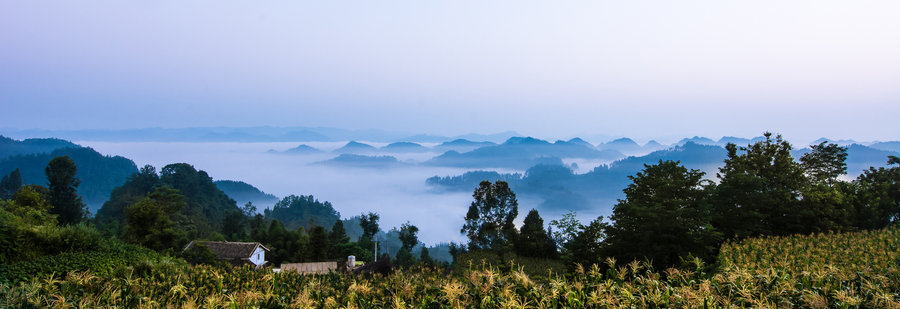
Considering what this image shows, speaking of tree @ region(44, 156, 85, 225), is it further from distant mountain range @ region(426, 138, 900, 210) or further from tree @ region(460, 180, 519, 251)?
distant mountain range @ region(426, 138, 900, 210)

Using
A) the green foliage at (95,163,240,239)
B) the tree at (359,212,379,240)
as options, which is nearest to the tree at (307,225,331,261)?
the tree at (359,212,379,240)

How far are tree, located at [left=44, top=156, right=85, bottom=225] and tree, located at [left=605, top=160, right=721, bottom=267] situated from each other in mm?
42008

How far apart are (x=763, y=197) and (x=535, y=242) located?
1091cm

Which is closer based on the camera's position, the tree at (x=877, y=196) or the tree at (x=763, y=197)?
the tree at (x=763, y=197)

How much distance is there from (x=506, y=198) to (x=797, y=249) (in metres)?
22.5

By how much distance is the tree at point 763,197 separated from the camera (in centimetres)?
1731

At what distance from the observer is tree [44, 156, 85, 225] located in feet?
116

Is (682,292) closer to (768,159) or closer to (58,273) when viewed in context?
(58,273)

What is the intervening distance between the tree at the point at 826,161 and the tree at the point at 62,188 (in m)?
52.1

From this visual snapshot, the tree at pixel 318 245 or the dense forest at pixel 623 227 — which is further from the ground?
the dense forest at pixel 623 227

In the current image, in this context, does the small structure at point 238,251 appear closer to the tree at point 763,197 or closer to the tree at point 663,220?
the tree at point 663,220

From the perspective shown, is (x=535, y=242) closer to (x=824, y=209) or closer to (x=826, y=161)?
(x=824, y=209)

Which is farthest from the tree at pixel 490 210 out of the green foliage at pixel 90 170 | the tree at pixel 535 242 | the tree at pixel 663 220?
the green foliage at pixel 90 170

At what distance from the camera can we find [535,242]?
2466cm
